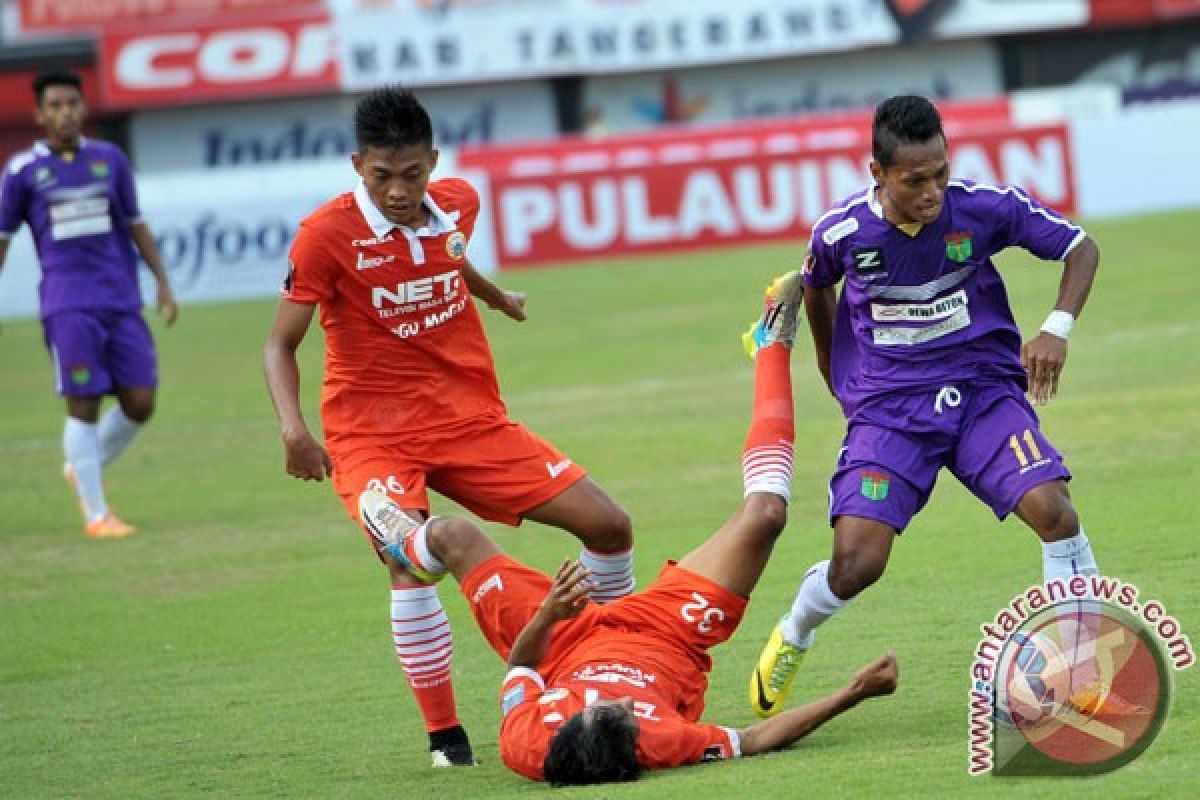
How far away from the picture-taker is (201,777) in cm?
758

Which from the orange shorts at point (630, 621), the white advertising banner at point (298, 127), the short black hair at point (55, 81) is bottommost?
the white advertising banner at point (298, 127)

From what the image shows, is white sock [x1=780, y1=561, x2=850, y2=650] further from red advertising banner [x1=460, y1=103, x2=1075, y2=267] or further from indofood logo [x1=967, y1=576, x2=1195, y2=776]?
red advertising banner [x1=460, y1=103, x2=1075, y2=267]

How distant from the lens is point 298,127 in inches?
1708

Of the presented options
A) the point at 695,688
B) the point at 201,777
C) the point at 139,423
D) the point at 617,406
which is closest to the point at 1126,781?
the point at 695,688

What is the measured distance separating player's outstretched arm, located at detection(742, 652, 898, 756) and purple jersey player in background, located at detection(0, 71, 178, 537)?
23.7ft

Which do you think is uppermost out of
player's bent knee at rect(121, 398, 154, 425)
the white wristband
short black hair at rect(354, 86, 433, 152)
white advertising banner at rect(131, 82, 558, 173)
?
short black hair at rect(354, 86, 433, 152)

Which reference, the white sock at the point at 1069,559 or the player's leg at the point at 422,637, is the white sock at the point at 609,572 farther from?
the white sock at the point at 1069,559

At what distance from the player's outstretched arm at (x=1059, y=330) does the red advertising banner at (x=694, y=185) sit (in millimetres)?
21043

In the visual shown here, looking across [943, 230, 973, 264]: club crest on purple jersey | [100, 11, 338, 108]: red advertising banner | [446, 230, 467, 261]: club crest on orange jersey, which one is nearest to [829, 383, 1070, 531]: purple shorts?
[943, 230, 973, 264]: club crest on purple jersey

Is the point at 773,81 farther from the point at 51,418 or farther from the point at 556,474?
the point at 556,474

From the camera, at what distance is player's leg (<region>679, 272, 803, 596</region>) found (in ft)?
24.8

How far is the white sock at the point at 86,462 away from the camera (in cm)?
1350

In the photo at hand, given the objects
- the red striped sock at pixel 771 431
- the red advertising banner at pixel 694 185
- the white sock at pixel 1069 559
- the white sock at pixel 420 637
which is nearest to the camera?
the white sock at pixel 1069 559

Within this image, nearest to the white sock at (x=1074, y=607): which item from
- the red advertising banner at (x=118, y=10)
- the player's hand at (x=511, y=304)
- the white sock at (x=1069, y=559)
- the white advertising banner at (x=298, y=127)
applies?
the white sock at (x=1069, y=559)
